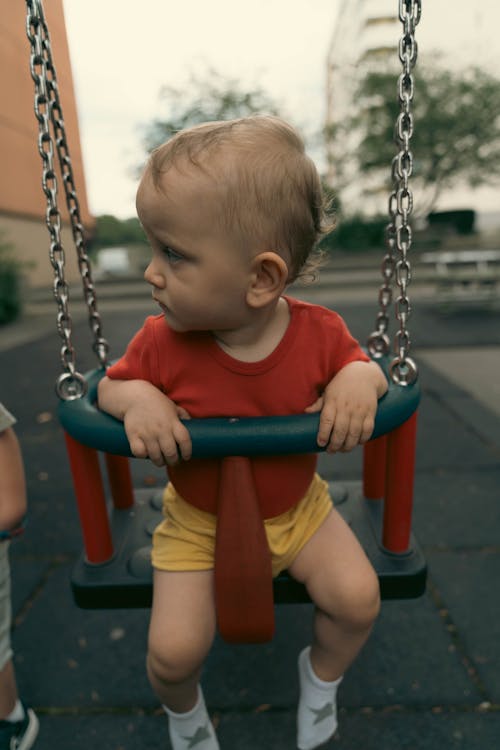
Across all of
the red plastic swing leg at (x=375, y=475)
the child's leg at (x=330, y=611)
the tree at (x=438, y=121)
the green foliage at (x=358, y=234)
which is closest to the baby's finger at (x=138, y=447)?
the child's leg at (x=330, y=611)

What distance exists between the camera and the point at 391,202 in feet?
4.25

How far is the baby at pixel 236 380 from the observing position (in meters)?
0.98

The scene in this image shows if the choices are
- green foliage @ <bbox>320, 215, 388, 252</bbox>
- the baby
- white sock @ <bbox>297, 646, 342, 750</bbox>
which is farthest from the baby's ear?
green foliage @ <bbox>320, 215, 388, 252</bbox>

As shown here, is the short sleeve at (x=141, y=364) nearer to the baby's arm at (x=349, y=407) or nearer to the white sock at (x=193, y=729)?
the baby's arm at (x=349, y=407)

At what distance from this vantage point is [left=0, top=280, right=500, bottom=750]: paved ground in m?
1.42

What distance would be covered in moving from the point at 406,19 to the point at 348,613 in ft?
3.90

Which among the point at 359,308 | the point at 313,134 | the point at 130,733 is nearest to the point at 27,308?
A: the point at 359,308

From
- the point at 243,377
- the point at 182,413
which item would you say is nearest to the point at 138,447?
the point at 182,413

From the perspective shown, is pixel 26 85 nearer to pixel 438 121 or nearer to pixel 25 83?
pixel 25 83

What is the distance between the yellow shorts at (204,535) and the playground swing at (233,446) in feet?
0.20

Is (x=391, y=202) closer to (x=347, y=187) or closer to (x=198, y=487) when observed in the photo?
(x=198, y=487)

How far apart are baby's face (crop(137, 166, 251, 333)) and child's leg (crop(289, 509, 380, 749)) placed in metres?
0.56

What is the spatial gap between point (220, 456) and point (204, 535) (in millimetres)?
258

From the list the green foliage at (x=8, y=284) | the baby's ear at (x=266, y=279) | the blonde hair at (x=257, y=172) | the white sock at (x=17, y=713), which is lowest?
the green foliage at (x=8, y=284)
